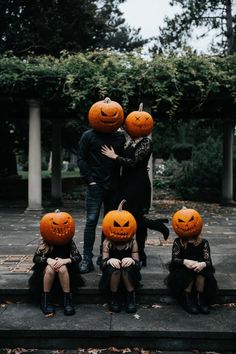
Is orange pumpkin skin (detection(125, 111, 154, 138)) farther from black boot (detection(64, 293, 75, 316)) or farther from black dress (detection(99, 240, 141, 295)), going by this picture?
black boot (detection(64, 293, 75, 316))

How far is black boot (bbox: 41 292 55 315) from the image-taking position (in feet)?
14.9

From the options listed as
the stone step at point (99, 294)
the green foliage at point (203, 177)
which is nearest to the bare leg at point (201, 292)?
the stone step at point (99, 294)

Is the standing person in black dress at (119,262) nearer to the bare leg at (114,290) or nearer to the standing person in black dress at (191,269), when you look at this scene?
the bare leg at (114,290)

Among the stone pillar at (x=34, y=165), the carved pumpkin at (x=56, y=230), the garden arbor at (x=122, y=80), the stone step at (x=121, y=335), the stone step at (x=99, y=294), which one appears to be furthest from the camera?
the stone pillar at (x=34, y=165)

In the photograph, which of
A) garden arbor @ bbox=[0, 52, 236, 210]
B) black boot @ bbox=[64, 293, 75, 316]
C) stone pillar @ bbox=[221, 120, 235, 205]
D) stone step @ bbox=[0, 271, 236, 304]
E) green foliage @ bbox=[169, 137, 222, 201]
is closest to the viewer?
black boot @ bbox=[64, 293, 75, 316]

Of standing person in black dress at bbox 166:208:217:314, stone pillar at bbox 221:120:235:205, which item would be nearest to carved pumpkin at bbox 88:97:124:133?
standing person in black dress at bbox 166:208:217:314

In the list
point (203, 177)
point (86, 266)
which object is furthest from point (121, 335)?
point (203, 177)

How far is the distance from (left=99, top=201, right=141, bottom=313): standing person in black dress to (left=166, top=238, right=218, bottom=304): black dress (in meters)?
0.38

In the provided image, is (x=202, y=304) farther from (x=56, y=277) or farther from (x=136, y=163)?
(x=136, y=163)

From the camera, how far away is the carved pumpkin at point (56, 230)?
183 inches

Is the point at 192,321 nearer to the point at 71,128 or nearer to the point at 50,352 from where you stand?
the point at 50,352

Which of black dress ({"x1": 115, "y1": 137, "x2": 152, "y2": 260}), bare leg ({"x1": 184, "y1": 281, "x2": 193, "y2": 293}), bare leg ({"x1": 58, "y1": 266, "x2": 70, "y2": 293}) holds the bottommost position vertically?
bare leg ({"x1": 184, "y1": 281, "x2": 193, "y2": 293})

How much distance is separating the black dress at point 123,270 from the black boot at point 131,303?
99 mm

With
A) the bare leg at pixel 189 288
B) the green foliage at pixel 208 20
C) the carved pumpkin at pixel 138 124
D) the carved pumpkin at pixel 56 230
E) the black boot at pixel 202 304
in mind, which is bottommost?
the black boot at pixel 202 304
